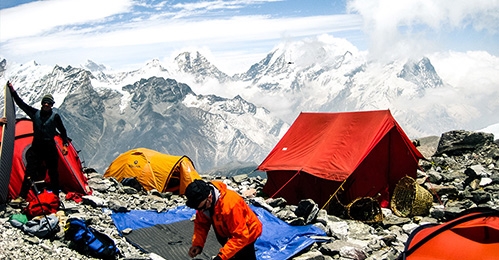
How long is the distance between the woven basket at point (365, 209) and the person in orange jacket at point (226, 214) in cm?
920

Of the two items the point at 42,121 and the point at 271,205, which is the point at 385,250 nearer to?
the point at 271,205

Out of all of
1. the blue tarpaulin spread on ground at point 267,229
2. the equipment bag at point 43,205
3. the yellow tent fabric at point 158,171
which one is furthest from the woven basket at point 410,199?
the equipment bag at point 43,205

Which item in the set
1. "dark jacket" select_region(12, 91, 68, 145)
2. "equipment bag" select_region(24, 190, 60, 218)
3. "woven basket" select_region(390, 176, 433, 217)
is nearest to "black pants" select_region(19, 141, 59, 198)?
"dark jacket" select_region(12, 91, 68, 145)

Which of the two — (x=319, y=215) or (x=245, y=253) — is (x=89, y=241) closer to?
(x=245, y=253)

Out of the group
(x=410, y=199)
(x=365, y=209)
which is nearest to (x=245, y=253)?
(x=365, y=209)

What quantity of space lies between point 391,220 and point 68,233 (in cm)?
988

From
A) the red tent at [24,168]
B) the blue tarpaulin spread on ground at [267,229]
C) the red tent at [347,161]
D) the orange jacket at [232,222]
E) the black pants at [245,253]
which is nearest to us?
the orange jacket at [232,222]

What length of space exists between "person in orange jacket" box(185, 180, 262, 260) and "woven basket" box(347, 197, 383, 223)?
30.2ft

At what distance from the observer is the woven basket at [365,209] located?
51.1 feet

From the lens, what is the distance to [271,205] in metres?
17.0

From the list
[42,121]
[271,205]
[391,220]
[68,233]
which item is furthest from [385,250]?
[42,121]

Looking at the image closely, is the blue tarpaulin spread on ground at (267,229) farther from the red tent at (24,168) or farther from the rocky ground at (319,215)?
the red tent at (24,168)

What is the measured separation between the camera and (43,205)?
12789mm

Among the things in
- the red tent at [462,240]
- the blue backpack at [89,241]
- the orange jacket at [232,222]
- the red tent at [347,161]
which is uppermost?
the orange jacket at [232,222]
